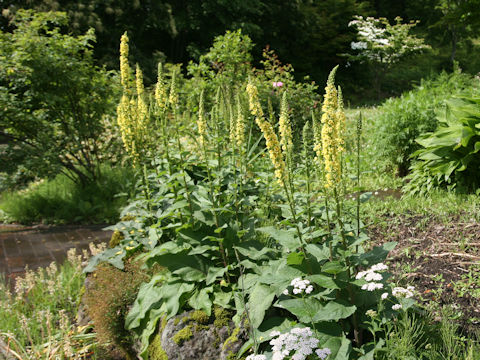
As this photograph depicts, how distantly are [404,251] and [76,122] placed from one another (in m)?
6.17

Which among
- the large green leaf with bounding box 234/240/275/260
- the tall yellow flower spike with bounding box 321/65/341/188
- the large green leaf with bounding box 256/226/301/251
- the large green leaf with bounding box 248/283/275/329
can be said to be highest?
the tall yellow flower spike with bounding box 321/65/341/188

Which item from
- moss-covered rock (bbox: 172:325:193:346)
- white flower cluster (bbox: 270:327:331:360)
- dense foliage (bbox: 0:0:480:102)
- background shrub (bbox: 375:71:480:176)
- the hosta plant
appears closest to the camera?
white flower cluster (bbox: 270:327:331:360)

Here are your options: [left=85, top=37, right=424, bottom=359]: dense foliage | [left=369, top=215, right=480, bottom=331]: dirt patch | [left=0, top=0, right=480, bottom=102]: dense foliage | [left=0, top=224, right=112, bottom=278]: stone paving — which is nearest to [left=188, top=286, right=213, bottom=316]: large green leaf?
[left=85, top=37, right=424, bottom=359]: dense foliage

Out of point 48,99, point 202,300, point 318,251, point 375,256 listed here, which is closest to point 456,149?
point 375,256

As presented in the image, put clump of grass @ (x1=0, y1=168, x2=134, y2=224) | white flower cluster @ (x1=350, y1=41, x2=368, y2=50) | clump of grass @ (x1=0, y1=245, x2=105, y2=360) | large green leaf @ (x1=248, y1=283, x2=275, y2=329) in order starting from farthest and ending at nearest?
1. white flower cluster @ (x1=350, y1=41, x2=368, y2=50)
2. clump of grass @ (x1=0, y1=168, x2=134, y2=224)
3. clump of grass @ (x1=0, y1=245, x2=105, y2=360)
4. large green leaf @ (x1=248, y1=283, x2=275, y2=329)

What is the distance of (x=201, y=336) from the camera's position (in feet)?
8.45

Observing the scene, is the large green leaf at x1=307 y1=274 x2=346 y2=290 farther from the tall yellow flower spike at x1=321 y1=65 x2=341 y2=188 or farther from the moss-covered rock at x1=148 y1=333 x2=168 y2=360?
the moss-covered rock at x1=148 y1=333 x2=168 y2=360

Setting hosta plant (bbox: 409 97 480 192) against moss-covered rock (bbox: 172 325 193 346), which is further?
hosta plant (bbox: 409 97 480 192)

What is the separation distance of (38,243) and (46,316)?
11.2 ft

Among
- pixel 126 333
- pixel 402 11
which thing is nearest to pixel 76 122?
pixel 126 333

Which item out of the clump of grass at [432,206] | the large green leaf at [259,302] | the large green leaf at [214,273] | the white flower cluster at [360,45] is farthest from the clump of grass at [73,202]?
the white flower cluster at [360,45]

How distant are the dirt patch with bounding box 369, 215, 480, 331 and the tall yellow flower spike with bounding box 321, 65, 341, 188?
1147mm

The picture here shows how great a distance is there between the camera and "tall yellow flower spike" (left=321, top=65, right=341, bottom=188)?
2020 millimetres

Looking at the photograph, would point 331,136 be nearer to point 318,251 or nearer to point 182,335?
point 318,251
